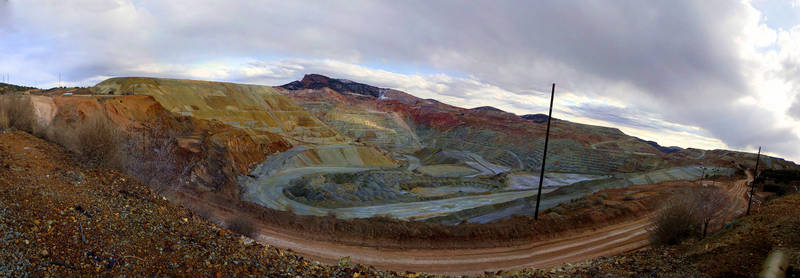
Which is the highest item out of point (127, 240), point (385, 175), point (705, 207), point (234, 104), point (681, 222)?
point (234, 104)

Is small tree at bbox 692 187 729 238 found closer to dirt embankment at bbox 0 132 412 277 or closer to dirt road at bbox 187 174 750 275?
dirt road at bbox 187 174 750 275

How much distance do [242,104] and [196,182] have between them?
4848 centimetres

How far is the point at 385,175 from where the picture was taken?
147ft

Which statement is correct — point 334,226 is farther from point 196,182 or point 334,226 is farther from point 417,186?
point 417,186

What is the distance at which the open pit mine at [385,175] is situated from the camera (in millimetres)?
16672

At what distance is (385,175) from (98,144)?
33147 mm

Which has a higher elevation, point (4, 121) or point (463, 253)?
point (4, 121)

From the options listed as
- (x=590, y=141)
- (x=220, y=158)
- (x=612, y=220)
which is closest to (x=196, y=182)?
(x=220, y=158)

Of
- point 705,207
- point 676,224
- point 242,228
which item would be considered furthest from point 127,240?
point 705,207

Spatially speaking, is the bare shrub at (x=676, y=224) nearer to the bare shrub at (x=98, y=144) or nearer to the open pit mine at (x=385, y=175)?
the open pit mine at (x=385, y=175)

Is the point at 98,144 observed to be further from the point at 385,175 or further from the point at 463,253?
the point at 385,175

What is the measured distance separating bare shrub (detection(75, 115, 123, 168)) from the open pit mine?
53 cm

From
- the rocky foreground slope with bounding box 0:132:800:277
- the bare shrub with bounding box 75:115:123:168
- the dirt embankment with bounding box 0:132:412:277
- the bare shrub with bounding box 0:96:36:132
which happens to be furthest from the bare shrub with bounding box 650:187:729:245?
the bare shrub with bounding box 0:96:36:132

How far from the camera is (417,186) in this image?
44375 mm
